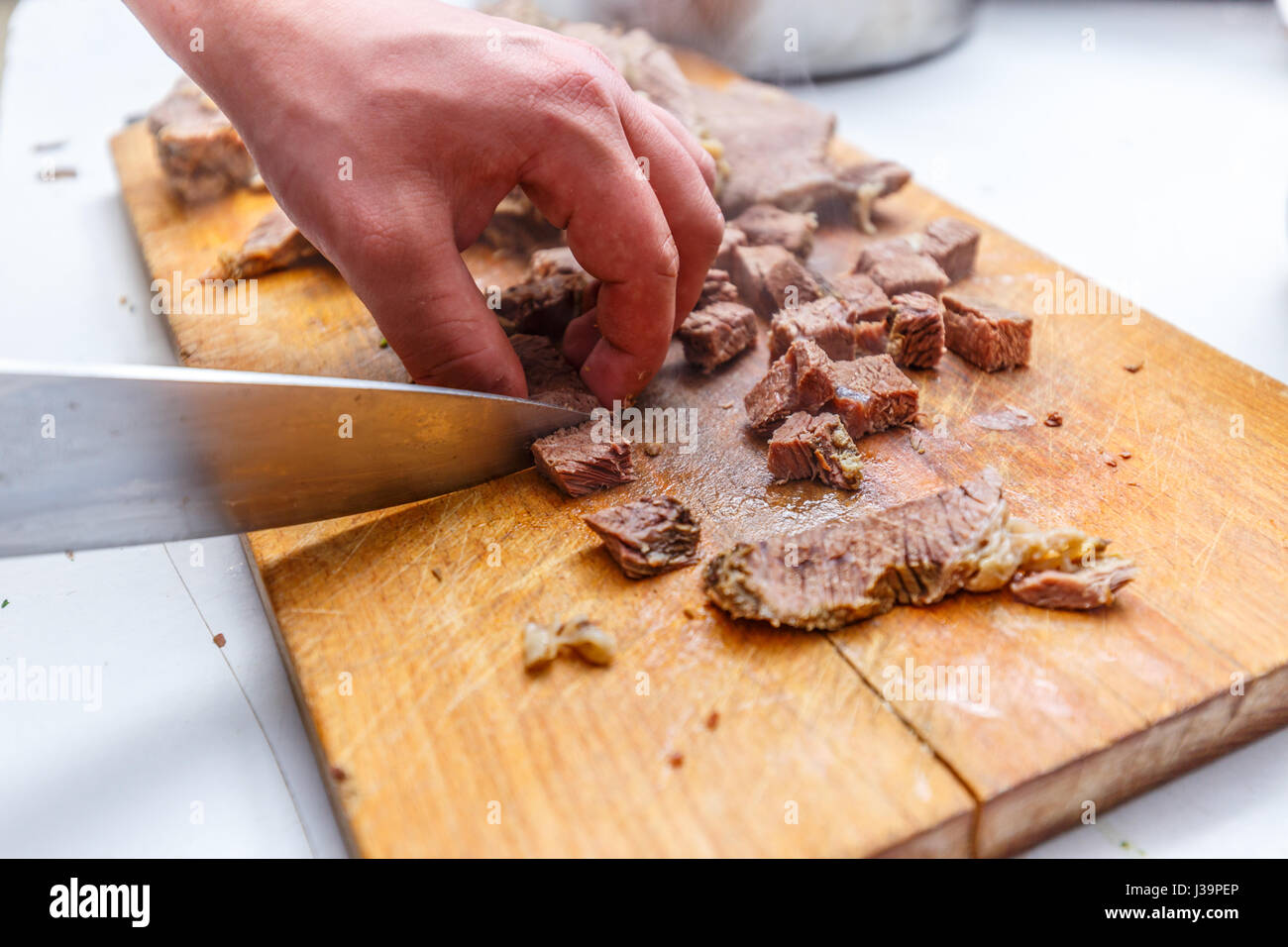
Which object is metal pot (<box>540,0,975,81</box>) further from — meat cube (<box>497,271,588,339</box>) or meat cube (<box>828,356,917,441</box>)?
meat cube (<box>828,356,917,441</box>)

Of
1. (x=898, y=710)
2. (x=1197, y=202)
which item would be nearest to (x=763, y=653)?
(x=898, y=710)

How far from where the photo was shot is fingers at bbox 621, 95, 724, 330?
2.50m

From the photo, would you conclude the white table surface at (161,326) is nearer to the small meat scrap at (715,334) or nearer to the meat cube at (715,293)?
the small meat scrap at (715,334)

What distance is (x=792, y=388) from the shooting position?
105 inches

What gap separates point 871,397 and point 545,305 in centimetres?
105

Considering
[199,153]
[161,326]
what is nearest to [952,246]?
[161,326]

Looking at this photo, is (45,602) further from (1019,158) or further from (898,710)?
(1019,158)

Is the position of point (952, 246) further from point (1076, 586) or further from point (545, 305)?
point (1076, 586)

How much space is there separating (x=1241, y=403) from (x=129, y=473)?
9.09ft

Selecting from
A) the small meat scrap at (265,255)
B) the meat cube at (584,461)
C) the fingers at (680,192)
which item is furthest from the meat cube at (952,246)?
the small meat scrap at (265,255)

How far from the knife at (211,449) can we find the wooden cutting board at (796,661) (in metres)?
0.09

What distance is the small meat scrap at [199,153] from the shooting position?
3.97 m

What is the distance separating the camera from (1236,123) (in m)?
4.78

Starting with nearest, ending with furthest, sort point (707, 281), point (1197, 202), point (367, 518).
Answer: point (367, 518) → point (707, 281) → point (1197, 202)
